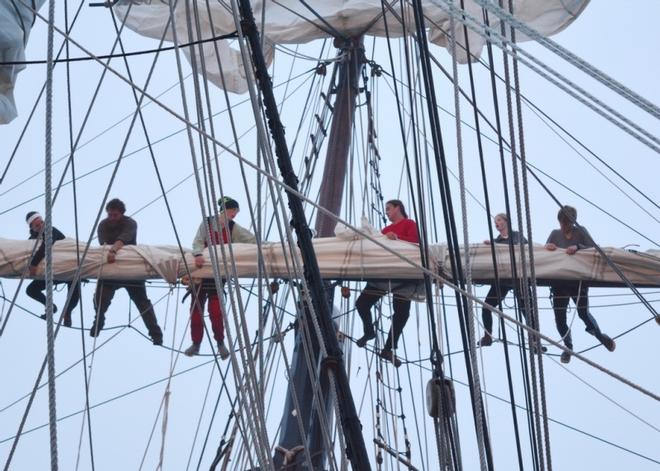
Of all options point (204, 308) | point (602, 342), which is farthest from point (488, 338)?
point (204, 308)

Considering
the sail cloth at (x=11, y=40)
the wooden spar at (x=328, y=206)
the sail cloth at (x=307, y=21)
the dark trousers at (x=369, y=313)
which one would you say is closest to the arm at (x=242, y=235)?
the wooden spar at (x=328, y=206)

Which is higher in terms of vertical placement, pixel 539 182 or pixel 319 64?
pixel 319 64

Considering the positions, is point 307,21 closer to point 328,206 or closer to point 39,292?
point 328,206

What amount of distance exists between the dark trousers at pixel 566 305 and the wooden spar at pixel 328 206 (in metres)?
1.53

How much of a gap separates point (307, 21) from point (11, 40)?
5.51 m

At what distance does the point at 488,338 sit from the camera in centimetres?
868

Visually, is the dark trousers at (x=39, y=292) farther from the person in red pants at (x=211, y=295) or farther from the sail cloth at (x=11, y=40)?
the sail cloth at (x=11, y=40)

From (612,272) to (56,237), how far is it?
12.0 ft

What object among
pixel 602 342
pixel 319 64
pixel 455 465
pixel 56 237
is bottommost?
pixel 455 465

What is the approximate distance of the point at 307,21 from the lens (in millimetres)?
11086

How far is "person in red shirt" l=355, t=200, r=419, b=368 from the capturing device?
28.7 feet

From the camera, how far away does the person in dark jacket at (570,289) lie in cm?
845

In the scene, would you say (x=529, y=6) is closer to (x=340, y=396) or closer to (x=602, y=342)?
(x=602, y=342)

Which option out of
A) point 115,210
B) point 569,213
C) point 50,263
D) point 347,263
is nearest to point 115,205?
point 115,210
